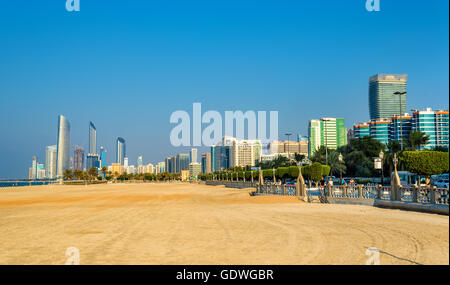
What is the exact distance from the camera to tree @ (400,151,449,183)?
Answer: 2622 centimetres

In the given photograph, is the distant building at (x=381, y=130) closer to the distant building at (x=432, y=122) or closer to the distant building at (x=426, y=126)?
the distant building at (x=426, y=126)

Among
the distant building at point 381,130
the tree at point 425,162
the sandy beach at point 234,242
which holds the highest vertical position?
the distant building at point 381,130

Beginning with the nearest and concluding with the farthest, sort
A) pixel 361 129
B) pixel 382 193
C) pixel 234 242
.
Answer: pixel 234 242 → pixel 382 193 → pixel 361 129

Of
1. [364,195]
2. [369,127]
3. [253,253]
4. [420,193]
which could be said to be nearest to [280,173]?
[364,195]

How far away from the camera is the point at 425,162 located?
86.2 ft

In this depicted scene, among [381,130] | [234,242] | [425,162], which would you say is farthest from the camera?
[381,130]

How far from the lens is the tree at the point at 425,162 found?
26.2 meters

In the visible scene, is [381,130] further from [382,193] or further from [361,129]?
[382,193]

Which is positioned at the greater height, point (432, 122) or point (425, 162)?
point (432, 122)

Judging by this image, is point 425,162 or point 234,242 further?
point 425,162

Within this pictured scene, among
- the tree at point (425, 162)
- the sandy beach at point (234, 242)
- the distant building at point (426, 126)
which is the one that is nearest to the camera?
the sandy beach at point (234, 242)

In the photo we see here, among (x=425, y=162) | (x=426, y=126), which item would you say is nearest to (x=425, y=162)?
(x=425, y=162)

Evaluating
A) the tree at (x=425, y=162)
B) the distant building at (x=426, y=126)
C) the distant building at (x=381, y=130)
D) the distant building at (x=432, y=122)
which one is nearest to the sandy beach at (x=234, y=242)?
the tree at (x=425, y=162)
